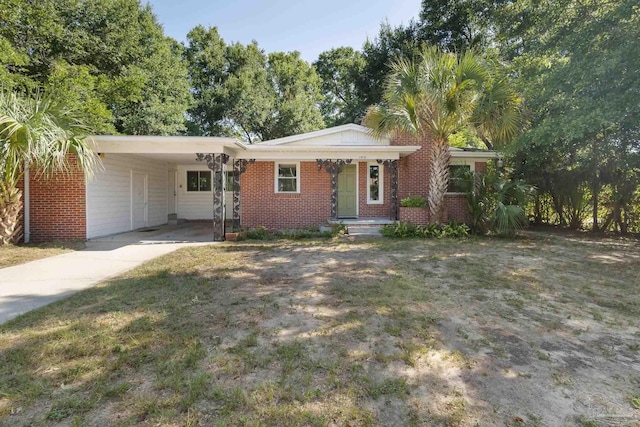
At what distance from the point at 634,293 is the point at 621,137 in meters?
8.25

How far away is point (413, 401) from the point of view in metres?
2.42

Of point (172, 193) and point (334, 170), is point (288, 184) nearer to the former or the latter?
point (334, 170)

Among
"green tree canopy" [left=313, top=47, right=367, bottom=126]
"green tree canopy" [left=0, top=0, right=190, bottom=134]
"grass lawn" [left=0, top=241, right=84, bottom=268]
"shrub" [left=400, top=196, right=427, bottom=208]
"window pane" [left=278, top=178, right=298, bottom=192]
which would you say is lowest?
"grass lawn" [left=0, top=241, right=84, bottom=268]

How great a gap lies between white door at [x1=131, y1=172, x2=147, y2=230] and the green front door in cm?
745

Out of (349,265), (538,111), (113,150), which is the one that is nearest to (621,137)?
(538,111)

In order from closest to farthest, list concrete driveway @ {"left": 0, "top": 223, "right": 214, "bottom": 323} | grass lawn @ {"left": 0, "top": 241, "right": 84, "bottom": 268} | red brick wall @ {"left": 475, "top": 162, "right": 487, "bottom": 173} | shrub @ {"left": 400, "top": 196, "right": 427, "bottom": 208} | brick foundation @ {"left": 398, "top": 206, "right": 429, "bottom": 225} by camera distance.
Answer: concrete driveway @ {"left": 0, "top": 223, "right": 214, "bottom": 323} → grass lawn @ {"left": 0, "top": 241, "right": 84, "bottom": 268} → brick foundation @ {"left": 398, "top": 206, "right": 429, "bottom": 225} → shrub @ {"left": 400, "top": 196, "right": 427, "bottom": 208} → red brick wall @ {"left": 475, "top": 162, "right": 487, "bottom": 173}

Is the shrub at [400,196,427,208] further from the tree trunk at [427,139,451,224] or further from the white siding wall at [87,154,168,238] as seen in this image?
the white siding wall at [87,154,168,238]

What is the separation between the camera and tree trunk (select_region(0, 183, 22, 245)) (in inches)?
314

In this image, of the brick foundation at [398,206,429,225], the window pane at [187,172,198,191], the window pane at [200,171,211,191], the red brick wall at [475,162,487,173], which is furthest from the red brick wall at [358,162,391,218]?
the window pane at [187,172,198,191]

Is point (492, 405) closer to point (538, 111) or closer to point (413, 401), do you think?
point (413, 401)

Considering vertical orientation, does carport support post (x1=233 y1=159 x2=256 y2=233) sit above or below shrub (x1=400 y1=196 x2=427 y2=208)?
above

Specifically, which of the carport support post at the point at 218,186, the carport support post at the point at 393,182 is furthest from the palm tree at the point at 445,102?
the carport support post at the point at 218,186

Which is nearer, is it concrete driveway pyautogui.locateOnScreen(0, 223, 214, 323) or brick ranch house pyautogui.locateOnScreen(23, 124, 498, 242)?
concrete driveway pyautogui.locateOnScreen(0, 223, 214, 323)

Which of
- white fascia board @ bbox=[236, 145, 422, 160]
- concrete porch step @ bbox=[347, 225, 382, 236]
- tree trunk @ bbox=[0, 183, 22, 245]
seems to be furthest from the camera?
white fascia board @ bbox=[236, 145, 422, 160]
